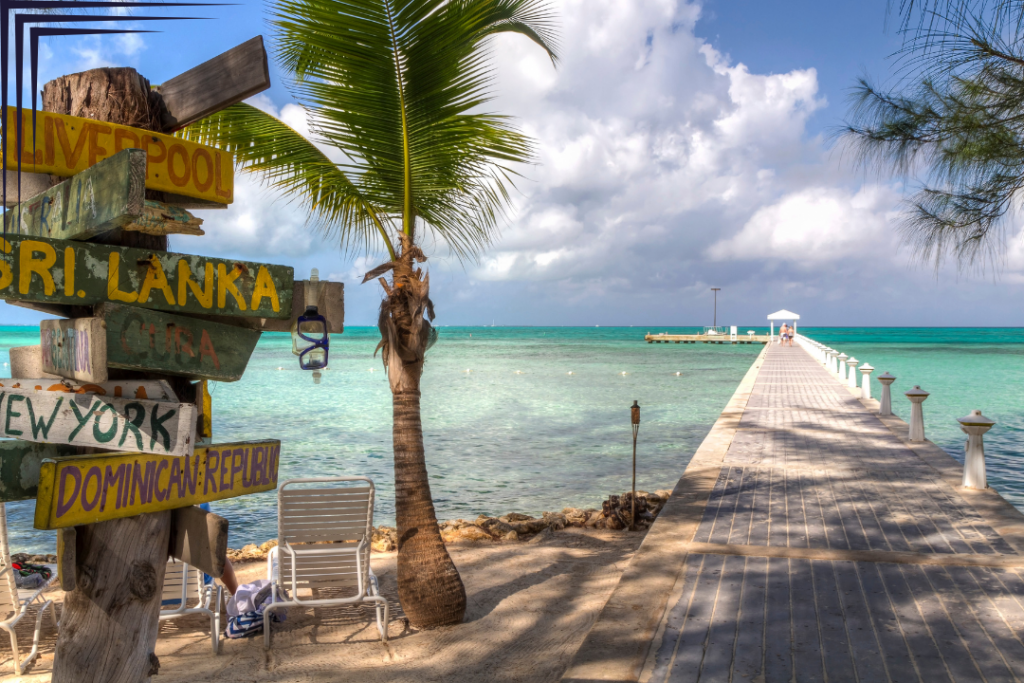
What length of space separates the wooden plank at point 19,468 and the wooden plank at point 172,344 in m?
0.42

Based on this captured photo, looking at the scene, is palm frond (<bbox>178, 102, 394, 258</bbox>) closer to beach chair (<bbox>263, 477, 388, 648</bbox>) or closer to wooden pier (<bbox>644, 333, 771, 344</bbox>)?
beach chair (<bbox>263, 477, 388, 648</bbox>)

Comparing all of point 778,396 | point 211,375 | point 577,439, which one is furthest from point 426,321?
point 778,396

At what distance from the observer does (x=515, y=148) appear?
575 centimetres

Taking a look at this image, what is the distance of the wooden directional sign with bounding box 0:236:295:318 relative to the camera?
6.60ft

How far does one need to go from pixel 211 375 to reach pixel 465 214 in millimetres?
4075

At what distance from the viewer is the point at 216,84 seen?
2391mm

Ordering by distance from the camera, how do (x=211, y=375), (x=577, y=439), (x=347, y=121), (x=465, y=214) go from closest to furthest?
(x=211, y=375) → (x=347, y=121) → (x=465, y=214) → (x=577, y=439)

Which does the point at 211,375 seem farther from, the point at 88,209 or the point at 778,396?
the point at 778,396

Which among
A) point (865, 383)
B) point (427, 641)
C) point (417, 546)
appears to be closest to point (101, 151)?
point (417, 546)

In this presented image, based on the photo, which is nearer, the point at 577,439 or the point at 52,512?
the point at 52,512

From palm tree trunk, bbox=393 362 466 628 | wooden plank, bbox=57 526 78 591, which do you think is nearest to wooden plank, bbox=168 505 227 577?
wooden plank, bbox=57 526 78 591

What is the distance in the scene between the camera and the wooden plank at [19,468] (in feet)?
7.23

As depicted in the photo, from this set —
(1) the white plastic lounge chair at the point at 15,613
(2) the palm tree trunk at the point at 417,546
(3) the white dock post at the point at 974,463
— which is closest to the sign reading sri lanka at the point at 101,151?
(2) the palm tree trunk at the point at 417,546

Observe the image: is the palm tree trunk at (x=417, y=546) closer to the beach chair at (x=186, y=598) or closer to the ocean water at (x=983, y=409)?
the beach chair at (x=186, y=598)
